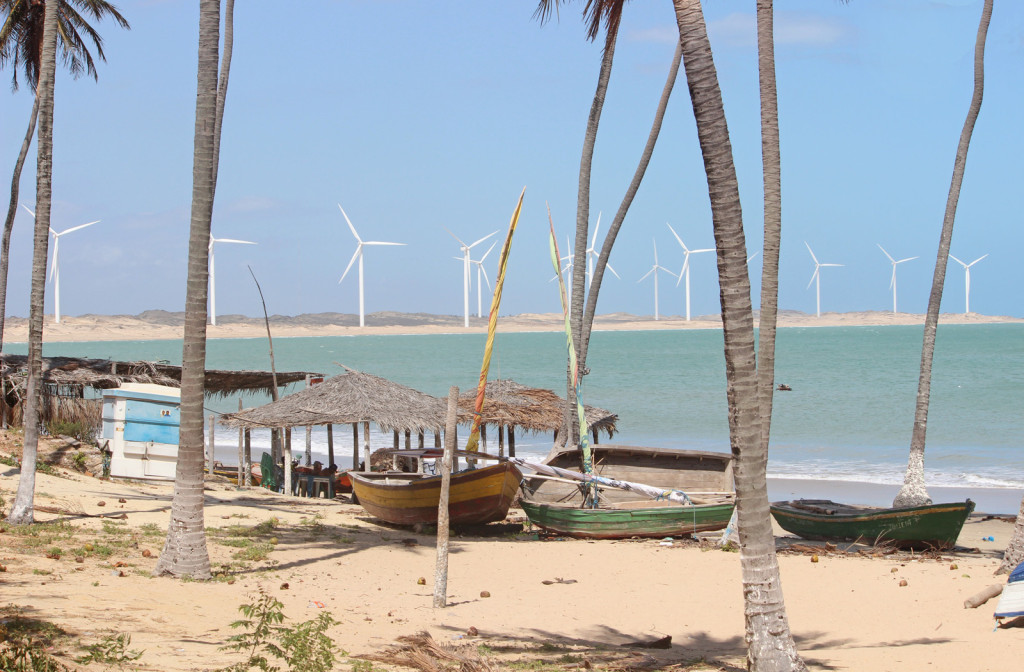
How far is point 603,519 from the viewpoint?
1492cm

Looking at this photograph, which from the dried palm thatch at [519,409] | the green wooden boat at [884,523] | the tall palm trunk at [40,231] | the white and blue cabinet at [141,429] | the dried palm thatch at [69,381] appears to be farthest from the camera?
the dried palm thatch at [519,409]

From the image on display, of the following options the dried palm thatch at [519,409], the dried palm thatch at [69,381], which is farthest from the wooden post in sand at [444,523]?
the dried palm thatch at [69,381]

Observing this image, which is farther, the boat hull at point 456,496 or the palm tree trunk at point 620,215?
the palm tree trunk at point 620,215

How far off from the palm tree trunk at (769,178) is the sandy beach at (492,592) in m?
2.37

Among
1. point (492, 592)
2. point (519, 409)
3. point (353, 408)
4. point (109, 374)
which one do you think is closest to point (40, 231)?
point (353, 408)

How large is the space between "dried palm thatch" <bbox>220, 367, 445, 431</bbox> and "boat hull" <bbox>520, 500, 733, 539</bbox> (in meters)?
4.51

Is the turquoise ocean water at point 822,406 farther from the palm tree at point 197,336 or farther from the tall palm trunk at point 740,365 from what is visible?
the tall palm trunk at point 740,365

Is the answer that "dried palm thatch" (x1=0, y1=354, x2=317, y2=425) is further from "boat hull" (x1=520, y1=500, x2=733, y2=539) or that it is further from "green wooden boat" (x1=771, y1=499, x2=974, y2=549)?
"green wooden boat" (x1=771, y1=499, x2=974, y2=549)

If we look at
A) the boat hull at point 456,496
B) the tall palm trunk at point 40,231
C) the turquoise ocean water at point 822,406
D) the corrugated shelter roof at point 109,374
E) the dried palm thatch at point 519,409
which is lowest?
the turquoise ocean water at point 822,406

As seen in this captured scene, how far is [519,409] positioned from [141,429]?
7.81 m

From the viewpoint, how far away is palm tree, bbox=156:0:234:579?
1009 cm

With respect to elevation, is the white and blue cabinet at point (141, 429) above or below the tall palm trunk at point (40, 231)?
below

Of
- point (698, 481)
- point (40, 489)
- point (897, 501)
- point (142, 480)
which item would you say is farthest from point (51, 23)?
point (897, 501)

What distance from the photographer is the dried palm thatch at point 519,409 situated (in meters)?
19.9
